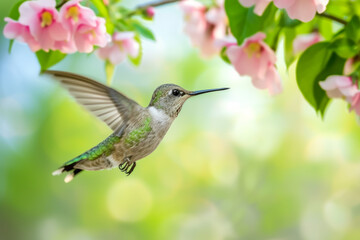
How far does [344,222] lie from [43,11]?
3286 millimetres

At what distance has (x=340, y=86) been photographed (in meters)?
1.18

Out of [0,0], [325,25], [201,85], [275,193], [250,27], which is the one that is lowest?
[275,193]

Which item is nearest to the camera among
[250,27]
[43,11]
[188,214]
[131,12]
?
[43,11]

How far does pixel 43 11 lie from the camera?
1123mm

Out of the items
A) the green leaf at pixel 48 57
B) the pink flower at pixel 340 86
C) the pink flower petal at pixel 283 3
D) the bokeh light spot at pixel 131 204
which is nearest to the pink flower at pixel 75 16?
the green leaf at pixel 48 57

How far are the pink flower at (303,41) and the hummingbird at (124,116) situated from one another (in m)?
0.58

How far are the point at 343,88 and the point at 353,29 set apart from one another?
0.44 ft

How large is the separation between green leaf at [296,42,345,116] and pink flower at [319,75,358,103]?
0.13 ft

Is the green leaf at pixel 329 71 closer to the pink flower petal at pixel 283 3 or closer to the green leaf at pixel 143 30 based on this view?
the pink flower petal at pixel 283 3

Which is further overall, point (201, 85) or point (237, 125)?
point (237, 125)

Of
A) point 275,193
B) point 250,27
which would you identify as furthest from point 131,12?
point 275,193

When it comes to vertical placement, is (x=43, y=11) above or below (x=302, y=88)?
above

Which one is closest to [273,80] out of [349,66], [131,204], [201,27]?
[349,66]

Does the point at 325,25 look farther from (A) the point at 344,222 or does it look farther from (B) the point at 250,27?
(A) the point at 344,222
